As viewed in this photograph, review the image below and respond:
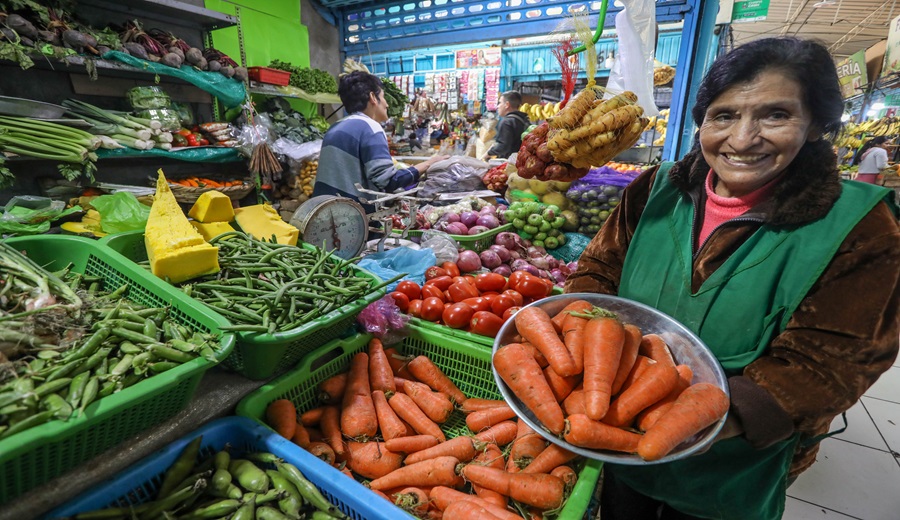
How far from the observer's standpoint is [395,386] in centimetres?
187

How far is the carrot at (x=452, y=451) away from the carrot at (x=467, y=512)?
253 millimetres

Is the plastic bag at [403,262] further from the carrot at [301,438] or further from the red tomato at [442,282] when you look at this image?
the carrot at [301,438]

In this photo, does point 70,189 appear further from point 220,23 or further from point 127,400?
point 127,400

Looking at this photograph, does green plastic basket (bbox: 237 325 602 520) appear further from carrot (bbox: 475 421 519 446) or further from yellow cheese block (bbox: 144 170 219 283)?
yellow cheese block (bbox: 144 170 219 283)

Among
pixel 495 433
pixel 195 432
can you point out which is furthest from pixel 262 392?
pixel 495 433

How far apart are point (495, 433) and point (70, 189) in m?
4.38

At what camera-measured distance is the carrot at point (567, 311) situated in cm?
141

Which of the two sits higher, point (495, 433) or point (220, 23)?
point (220, 23)

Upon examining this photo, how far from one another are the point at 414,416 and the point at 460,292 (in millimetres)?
809

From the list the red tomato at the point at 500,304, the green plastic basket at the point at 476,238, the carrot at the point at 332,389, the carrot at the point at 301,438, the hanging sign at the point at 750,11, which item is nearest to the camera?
the carrot at the point at 301,438

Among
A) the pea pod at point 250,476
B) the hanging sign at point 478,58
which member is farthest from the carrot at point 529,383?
the hanging sign at point 478,58

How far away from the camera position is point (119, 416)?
39.1 inches

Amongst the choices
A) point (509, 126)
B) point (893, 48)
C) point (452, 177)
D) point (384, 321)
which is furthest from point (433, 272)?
point (893, 48)

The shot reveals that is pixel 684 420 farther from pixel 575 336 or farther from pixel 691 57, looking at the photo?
pixel 691 57
